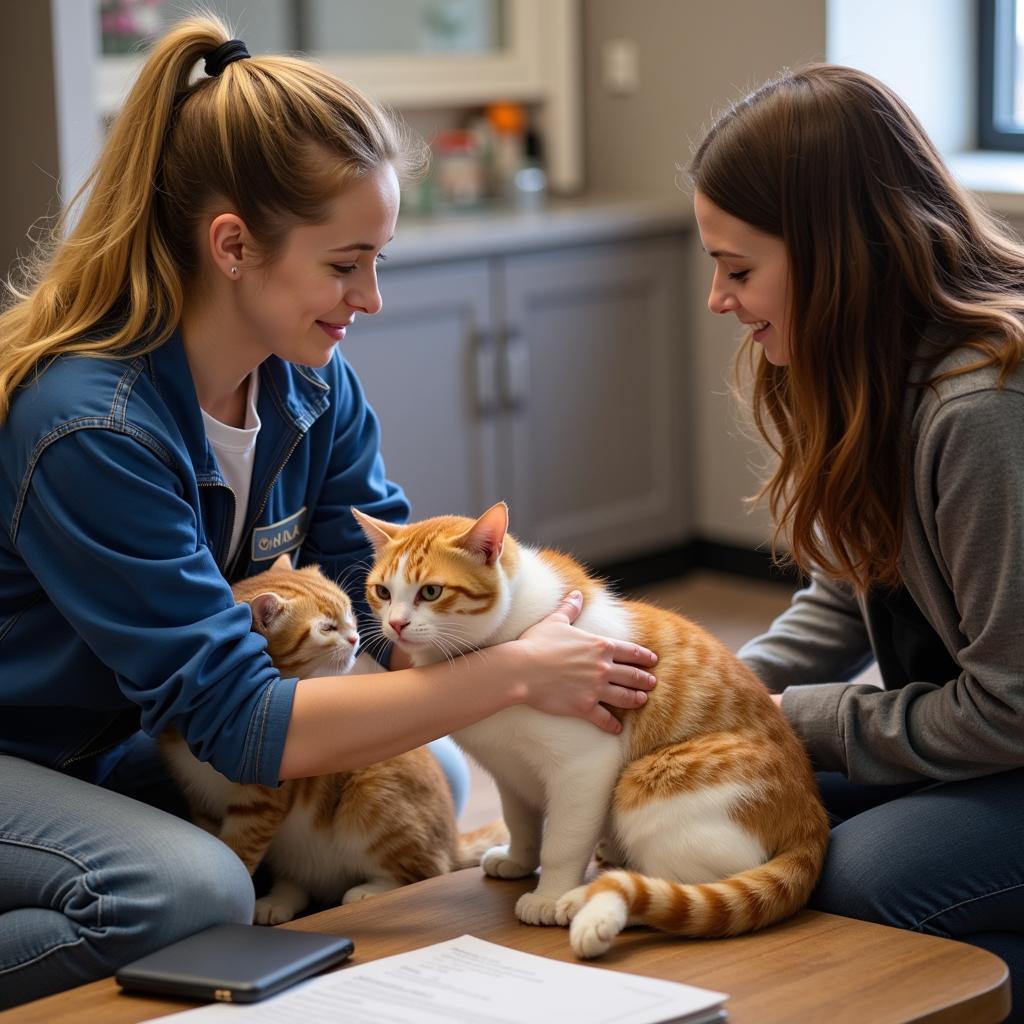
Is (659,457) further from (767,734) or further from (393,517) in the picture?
(767,734)

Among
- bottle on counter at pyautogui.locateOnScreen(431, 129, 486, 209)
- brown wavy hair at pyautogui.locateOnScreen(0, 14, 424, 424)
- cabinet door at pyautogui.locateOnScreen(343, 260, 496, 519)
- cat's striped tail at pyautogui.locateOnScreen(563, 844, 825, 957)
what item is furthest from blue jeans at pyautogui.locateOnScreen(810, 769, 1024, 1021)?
bottle on counter at pyautogui.locateOnScreen(431, 129, 486, 209)

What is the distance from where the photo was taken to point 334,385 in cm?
192

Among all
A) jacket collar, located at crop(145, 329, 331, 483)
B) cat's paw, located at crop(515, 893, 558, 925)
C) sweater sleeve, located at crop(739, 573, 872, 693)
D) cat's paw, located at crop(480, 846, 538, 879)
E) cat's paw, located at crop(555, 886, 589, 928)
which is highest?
jacket collar, located at crop(145, 329, 331, 483)

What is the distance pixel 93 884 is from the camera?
1473mm

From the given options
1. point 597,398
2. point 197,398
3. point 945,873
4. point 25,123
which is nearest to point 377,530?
point 197,398

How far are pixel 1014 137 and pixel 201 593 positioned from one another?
319cm

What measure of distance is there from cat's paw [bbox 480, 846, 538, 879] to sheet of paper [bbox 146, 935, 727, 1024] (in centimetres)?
29

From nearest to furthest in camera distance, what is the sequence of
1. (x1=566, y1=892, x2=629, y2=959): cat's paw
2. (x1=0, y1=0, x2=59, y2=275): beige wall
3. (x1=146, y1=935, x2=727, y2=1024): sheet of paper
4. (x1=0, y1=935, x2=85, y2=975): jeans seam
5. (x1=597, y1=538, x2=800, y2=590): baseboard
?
(x1=146, y1=935, x2=727, y2=1024): sheet of paper
(x1=566, y1=892, x2=629, y2=959): cat's paw
(x1=0, y1=935, x2=85, y2=975): jeans seam
(x1=0, y1=0, x2=59, y2=275): beige wall
(x1=597, y1=538, x2=800, y2=590): baseboard

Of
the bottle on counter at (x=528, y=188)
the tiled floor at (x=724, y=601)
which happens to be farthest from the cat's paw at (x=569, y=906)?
the bottle on counter at (x=528, y=188)

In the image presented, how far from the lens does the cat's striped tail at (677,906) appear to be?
1361 mm

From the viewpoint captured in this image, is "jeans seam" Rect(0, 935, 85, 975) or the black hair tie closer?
"jeans seam" Rect(0, 935, 85, 975)

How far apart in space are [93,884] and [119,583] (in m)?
0.30

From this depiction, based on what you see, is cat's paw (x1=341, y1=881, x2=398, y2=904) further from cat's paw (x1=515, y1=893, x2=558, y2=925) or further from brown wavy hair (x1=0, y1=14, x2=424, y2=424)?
brown wavy hair (x1=0, y1=14, x2=424, y2=424)

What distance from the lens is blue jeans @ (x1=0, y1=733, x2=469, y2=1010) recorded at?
1.45 meters
